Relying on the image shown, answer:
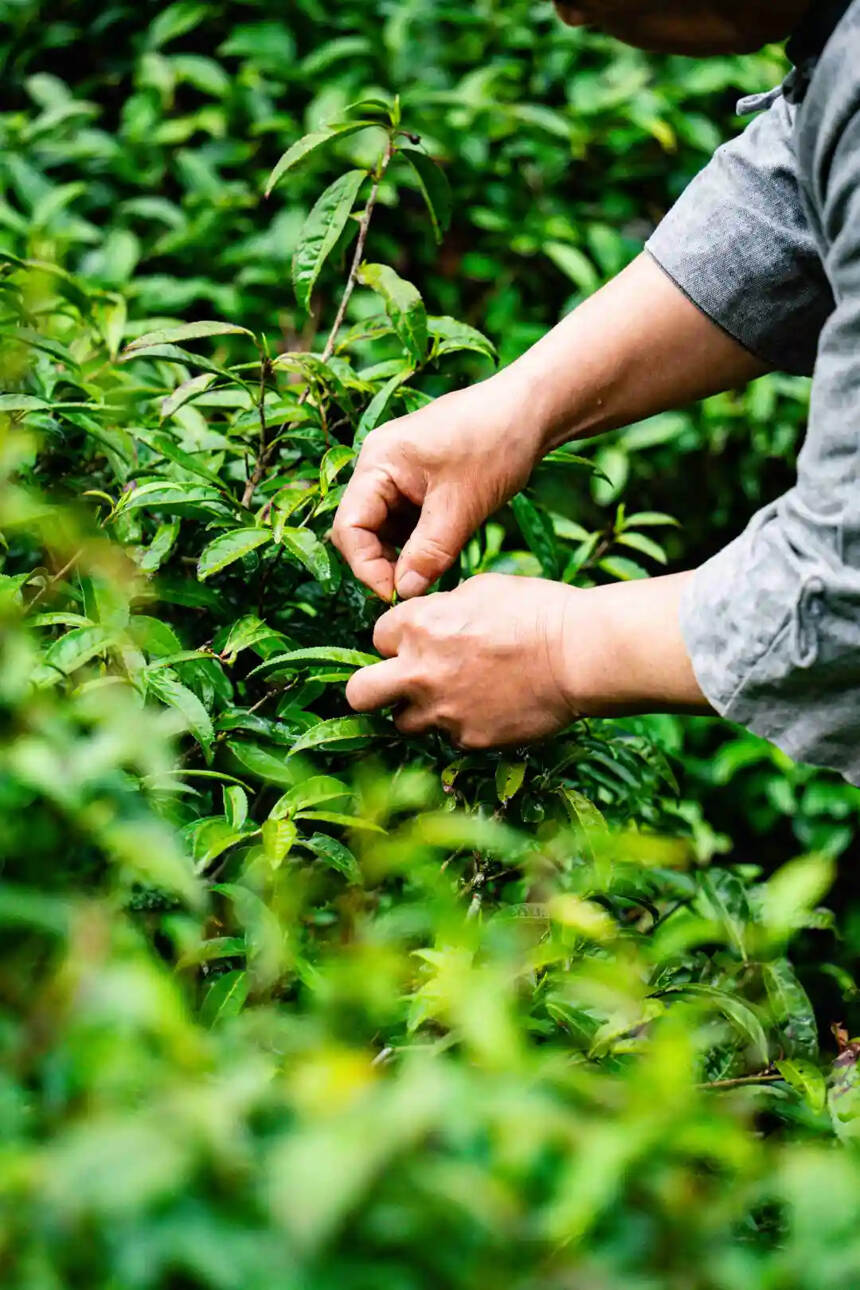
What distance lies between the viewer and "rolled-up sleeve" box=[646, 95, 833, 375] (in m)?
1.44

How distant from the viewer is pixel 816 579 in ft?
3.47

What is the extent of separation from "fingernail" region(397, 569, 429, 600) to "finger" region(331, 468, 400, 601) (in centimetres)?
2

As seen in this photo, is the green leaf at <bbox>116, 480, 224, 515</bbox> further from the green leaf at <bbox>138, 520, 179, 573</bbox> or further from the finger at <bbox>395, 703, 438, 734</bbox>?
the finger at <bbox>395, 703, 438, 734</bbox>

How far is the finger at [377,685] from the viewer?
132 cm

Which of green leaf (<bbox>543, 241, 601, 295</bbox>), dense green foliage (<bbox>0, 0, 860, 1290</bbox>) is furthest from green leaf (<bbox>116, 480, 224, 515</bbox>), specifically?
green leaf (<bbox>543, 241, 601, 295</bbox>)

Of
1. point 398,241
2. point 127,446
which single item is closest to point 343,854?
point 127,446

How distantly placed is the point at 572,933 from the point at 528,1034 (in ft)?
0.37

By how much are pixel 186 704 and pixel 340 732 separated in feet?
0.60

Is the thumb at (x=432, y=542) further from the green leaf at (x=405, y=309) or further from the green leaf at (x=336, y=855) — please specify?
the green leaf at (x=336, y=855)

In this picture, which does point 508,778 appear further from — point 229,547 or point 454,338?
point 454,338

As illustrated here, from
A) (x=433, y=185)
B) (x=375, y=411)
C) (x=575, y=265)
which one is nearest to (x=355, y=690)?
(x=375, y=411)

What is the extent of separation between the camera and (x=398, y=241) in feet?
9.27

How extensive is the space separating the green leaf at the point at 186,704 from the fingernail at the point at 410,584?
308mm

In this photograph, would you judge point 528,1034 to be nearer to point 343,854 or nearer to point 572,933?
point 572,933
